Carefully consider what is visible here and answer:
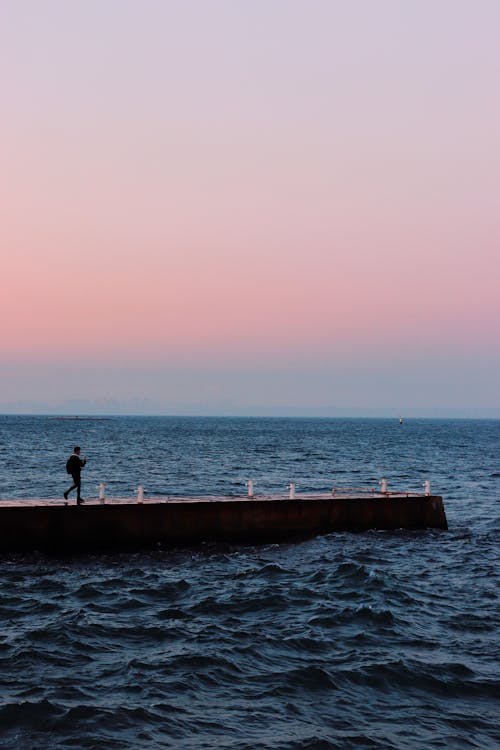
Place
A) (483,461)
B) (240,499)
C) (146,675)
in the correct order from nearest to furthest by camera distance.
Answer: (146,675)
(240,499)
(483,461)

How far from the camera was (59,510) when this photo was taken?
79.8 feet

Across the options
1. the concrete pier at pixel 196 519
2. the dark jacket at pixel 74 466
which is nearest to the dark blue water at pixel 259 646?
the concrete pier at pixel 196 519

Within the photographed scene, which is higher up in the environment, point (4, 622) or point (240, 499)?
point (240, 499)

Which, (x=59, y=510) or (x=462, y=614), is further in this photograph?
(x=59, y=510)

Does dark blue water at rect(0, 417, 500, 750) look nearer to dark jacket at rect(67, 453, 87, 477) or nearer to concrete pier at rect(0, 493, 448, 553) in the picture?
concrete pier at rect(0, 493, 448, 553)

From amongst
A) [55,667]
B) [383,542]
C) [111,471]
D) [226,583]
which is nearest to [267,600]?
[226,583]

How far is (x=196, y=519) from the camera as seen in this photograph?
86.2 feet

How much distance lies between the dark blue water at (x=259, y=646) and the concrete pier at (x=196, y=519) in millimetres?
654

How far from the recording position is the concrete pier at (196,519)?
2411 centimetres

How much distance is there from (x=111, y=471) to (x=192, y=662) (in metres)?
48.7

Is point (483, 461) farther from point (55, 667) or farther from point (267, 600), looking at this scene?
point (55, 667)

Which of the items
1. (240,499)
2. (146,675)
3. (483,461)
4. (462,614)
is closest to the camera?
(146,675)

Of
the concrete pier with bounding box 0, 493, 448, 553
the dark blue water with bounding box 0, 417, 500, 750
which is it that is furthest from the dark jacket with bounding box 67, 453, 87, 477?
the dark blue water with bounding box 0, 417, 500, 750

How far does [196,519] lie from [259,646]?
1029 centimetres
